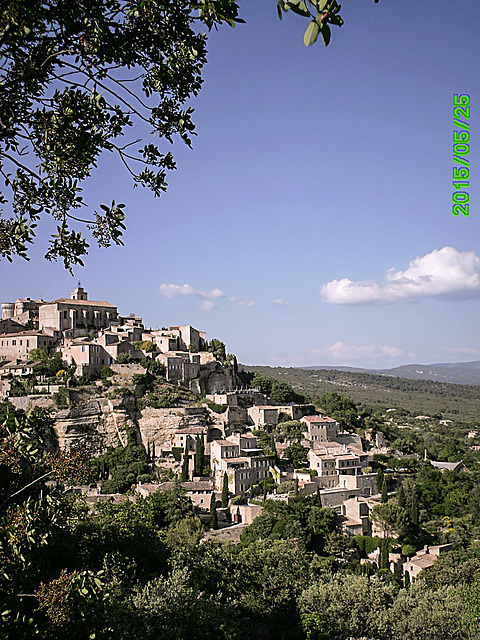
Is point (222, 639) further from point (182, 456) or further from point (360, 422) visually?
point (360, 422)

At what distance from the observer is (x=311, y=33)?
252 centimetres

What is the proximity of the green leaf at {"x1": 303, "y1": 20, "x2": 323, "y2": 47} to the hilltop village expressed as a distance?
27.7 meters

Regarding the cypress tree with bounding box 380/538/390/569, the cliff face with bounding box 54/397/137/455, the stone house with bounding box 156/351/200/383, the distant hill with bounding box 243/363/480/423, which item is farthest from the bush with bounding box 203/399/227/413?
the distant hill with bounding box 243/363/480/423

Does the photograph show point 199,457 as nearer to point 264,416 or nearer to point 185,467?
point 185,467

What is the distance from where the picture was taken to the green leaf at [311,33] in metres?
2.51

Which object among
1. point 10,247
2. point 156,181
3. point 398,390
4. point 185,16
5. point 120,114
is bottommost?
point 398,390

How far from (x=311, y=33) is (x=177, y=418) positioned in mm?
36828

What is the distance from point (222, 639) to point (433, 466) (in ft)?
107

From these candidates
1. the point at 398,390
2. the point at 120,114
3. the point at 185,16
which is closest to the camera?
the point at 185,16

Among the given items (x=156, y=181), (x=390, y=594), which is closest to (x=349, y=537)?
(x=390, y=594)

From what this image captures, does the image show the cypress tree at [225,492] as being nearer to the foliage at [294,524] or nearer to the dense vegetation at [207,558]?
the dense vegetation at [207,558]

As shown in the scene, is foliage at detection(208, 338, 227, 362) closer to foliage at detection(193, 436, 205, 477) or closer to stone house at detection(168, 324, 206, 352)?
stone house at detection(168, 324, 206, 352)

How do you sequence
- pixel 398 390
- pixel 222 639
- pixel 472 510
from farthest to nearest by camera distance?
1. pixel 398 390
2. pixel 472 510
3. pixel 222 639

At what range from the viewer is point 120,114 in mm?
3873
